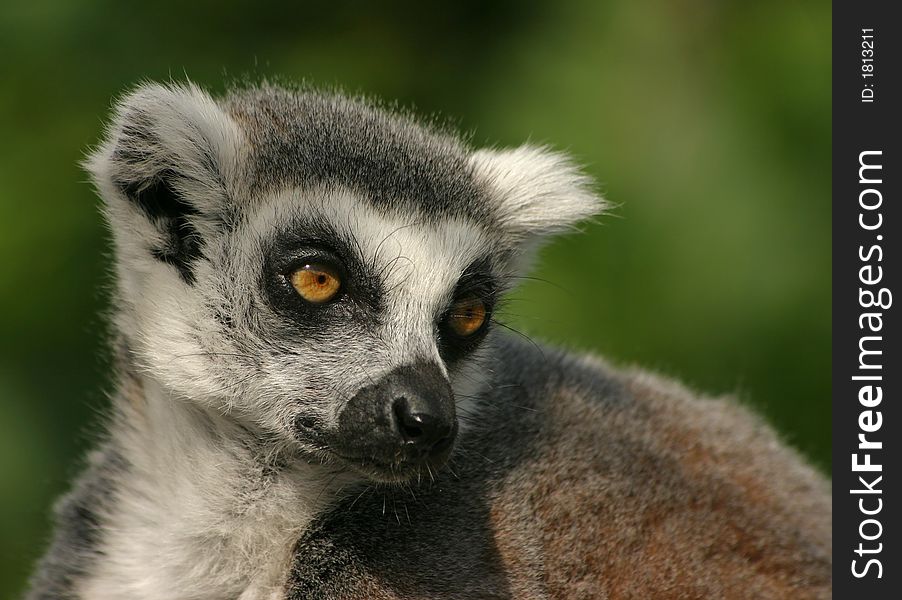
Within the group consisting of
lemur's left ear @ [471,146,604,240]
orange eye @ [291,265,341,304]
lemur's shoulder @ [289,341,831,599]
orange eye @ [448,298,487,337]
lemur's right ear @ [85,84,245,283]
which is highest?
lemur's left ear @ [471,146,604,240]

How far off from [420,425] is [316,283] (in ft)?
1.76

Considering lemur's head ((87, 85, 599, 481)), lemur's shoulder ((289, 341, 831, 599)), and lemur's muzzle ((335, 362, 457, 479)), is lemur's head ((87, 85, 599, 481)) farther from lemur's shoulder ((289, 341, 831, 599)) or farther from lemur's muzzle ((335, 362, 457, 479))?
lemur's shoulder ((289, 341, 831, 599))

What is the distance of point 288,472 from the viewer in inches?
122

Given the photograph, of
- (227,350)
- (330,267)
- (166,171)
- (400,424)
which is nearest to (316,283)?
(330,267)

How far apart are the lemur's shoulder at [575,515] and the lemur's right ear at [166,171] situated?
967 mm

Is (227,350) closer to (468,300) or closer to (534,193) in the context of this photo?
(468,300)

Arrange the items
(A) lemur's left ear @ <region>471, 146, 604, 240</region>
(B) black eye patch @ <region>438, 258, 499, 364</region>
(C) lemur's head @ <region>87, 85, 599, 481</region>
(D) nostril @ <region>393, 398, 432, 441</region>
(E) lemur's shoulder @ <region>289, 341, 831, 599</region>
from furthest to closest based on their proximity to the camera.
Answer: (A) lemur's left ear @ <region>471, 146, 604, 240</region>, (B) black eye patch @ <region>438, 258, 499, 364</region>, (E) lemur's shoulder @ <region>289, 341, 831, 599</region>, (C) lemur's head @ <region>87, 85, 599, 481</region>, (D) nostril @ <region>393, 398, 432, 441</region>

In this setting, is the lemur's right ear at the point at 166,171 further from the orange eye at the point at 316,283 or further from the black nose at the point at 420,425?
the black nose at the point at 420,425

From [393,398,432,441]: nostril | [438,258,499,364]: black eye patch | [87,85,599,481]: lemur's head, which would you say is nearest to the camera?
[393,398,432,441]: nostril

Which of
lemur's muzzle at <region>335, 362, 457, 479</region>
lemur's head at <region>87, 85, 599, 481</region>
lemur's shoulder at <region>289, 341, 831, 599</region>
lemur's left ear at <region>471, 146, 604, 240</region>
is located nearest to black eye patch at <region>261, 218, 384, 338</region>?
lemur's head at <region>87, 85, 599, 481</region>

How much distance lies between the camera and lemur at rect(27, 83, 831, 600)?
2.95 m

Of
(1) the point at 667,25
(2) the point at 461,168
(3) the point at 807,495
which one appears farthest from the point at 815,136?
(2) the point at 461,168

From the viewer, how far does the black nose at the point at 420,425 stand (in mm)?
2719

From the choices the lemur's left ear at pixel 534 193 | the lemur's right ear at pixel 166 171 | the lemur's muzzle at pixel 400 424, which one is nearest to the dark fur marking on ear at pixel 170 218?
the lemur's right ear at pixel 166 171
